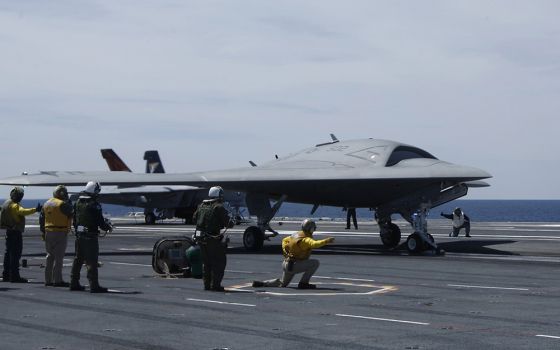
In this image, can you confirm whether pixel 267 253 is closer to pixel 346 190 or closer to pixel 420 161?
pixel 346 190

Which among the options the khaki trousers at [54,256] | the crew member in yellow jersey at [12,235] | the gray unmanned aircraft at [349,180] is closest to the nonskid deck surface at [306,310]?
the khaki trousers at [54,256]

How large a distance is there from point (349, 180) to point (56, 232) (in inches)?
527

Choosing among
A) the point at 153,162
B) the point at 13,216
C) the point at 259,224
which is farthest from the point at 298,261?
the point at 153,162

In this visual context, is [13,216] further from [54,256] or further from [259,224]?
[259,224]

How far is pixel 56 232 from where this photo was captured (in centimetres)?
1881

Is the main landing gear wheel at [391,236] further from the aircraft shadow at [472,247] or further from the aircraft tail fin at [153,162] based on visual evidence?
the aircraft tail fin at [153,162]

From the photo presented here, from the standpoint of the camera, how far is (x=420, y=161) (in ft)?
102

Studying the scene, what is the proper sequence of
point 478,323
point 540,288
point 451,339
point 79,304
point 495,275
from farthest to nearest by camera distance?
point 495,275
point 540,288
point 79,304
point 478,323
point 451,339

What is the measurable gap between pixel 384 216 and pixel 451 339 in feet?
71.7

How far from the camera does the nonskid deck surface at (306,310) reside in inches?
443

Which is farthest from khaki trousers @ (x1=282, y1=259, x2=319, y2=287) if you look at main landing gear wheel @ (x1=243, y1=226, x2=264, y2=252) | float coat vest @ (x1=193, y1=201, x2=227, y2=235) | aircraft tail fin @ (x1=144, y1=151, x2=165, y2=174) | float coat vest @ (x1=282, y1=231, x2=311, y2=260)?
aircraft tail fin @ (x1=144, y1=151, x2=165, y2=174)

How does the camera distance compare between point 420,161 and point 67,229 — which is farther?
point 420,161

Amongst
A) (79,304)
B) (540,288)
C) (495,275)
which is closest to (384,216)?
(495,275)

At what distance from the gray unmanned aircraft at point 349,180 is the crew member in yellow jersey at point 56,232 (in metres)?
10.5
